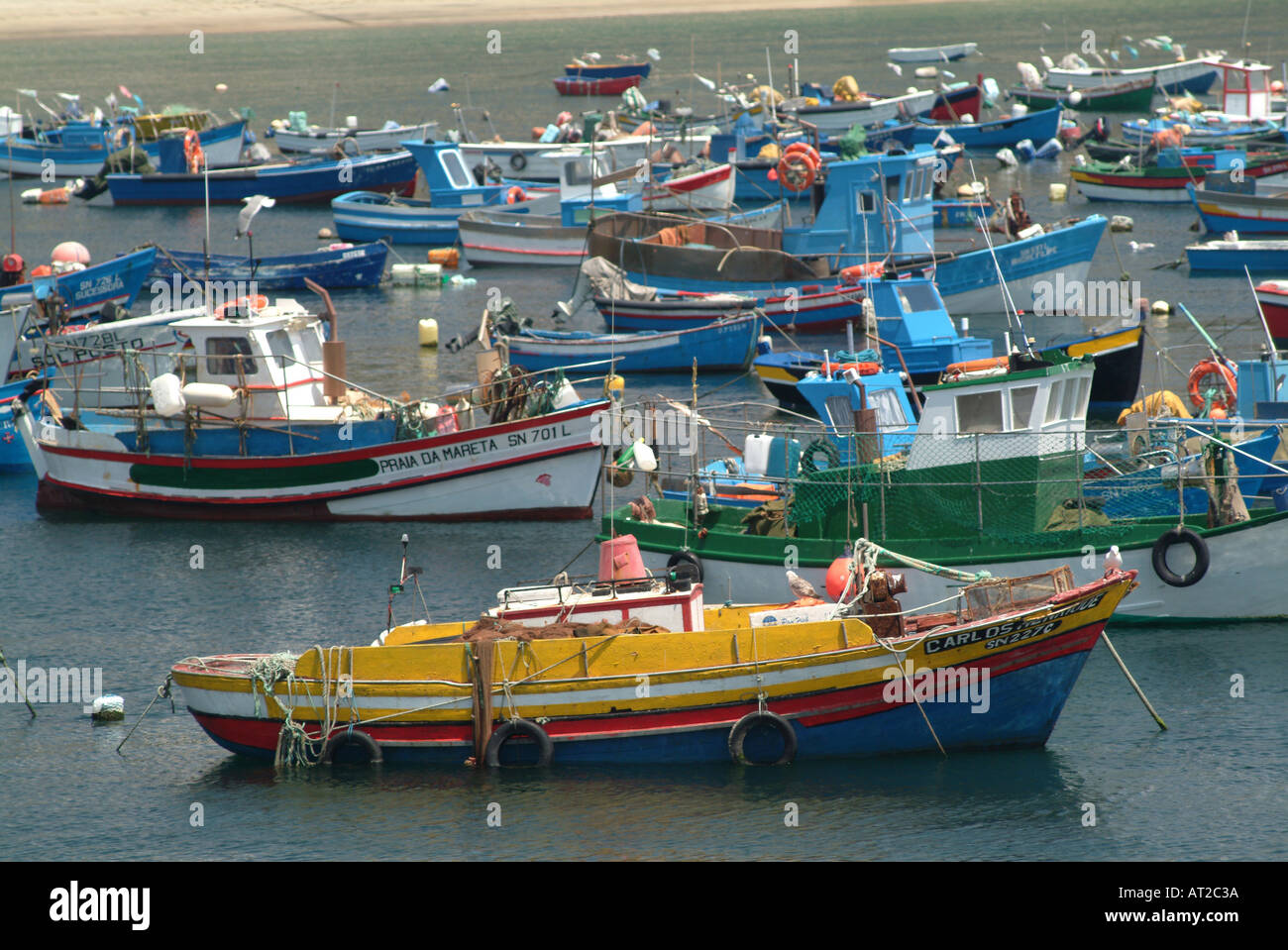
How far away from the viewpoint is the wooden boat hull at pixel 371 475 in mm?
27562

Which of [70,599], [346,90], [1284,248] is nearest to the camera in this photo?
[70,599]

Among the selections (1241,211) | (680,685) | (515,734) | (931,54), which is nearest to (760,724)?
(680,685)

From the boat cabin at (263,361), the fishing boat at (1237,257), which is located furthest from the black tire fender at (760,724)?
the fishing boat at (1237,257)

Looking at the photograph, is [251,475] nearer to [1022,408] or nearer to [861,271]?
[1022,408]

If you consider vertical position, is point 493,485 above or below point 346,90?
below

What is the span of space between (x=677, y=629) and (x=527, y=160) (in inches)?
1762

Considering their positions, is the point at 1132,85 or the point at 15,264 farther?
the point at 1132,85

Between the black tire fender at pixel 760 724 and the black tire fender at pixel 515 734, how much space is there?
201cm

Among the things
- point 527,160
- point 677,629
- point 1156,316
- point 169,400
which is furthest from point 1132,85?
point 677,629

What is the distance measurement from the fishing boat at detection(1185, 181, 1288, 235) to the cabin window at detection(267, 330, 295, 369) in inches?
1169

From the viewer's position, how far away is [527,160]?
60781 millimetres

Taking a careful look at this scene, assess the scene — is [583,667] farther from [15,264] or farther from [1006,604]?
[15,264]

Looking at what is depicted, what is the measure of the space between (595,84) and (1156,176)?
152 feet

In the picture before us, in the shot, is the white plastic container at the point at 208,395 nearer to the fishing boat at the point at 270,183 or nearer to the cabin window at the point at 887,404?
the cabin window at the point at 887,404
